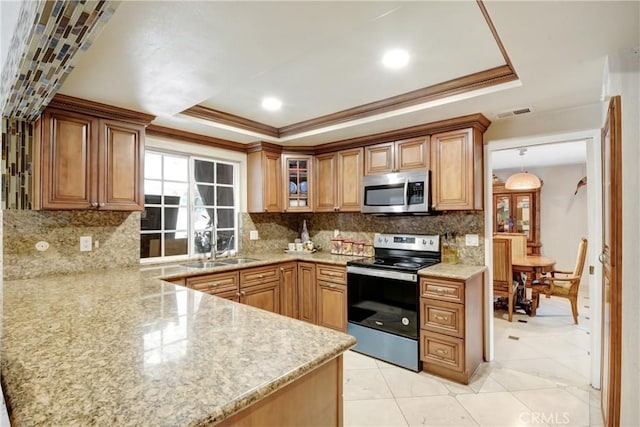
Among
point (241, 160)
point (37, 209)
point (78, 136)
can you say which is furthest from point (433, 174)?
point (37, 209)

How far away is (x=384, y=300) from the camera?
2.99 m

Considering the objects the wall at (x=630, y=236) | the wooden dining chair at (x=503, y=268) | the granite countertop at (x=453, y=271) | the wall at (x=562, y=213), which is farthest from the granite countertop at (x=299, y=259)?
the wall at (x=562, y=213)

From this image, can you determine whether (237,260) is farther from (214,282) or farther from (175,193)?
(175,193)

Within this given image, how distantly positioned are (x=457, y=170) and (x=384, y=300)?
1.35m

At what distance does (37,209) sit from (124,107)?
36.2 inches

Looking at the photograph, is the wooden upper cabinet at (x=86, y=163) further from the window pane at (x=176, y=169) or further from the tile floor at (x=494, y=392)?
the tile floor at (x=494, y=392)

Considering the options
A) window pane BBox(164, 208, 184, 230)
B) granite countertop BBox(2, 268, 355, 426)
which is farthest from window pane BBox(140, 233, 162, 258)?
granite countertop BBox(2, 268, 355, 426)

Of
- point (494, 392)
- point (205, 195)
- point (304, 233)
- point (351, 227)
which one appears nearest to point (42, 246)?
point (205, 195)

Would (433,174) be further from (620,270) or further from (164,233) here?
(164,233)

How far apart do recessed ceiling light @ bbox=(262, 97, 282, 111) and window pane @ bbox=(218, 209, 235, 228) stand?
56.5 inches

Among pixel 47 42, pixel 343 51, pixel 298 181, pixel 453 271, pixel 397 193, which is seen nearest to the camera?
pixel 47 42

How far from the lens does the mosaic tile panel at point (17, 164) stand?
6.94ft

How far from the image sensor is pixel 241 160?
3.88 m

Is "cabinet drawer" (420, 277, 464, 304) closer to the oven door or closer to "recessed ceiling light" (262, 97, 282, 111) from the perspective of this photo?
the oven door
